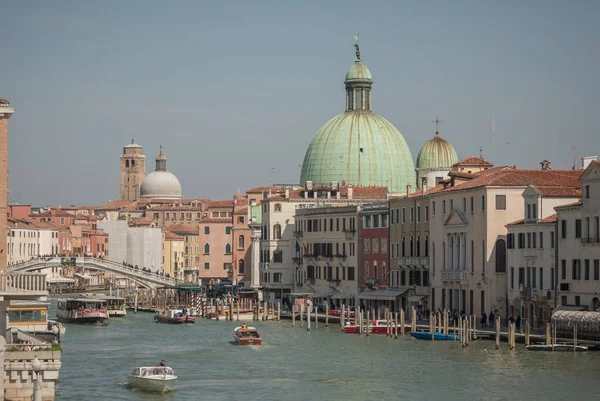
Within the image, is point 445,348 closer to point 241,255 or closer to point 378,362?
point 378,362

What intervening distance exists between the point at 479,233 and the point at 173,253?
272 feet

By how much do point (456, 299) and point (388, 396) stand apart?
68.5 feet

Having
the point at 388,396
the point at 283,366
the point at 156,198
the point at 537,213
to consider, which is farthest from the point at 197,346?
the point at 156,198

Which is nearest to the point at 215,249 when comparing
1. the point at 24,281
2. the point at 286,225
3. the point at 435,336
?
the point at 286,225

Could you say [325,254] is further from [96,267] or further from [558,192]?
[558,192]

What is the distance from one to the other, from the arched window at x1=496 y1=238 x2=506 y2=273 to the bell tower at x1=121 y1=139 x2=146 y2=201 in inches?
5659

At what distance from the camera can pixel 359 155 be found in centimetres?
8888

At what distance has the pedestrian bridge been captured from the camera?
81.1 meters

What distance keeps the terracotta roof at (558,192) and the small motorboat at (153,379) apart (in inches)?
697

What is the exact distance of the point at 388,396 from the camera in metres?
37.5

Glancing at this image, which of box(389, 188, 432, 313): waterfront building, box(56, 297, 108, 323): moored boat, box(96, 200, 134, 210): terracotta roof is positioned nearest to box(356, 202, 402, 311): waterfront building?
box(389, 188, 432, 313): waterfront building

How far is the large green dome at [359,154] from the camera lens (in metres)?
88.8

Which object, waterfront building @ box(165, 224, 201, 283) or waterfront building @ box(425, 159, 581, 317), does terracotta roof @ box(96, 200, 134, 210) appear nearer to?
waterfront building @ box(165, 224, 201, 283)

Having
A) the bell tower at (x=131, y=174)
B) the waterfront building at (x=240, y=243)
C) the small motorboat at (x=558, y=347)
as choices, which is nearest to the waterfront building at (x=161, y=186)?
the bell tower at (x=131, y=174)
